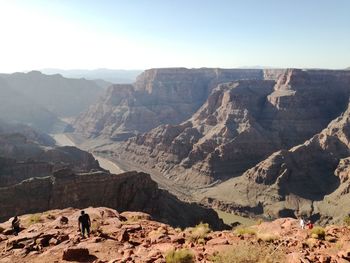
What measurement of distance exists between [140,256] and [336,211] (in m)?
106

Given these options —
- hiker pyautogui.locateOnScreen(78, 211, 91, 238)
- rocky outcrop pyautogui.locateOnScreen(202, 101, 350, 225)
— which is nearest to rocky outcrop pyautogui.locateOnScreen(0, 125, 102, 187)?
rocky outcrop pyautogui.locateOnScreen(202, 101, 350, 225)

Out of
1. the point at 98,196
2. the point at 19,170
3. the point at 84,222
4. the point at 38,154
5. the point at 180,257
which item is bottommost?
the point at 38,154

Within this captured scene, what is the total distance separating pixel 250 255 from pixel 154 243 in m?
7.61

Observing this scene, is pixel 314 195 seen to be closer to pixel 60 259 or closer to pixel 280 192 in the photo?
pixel 280 192

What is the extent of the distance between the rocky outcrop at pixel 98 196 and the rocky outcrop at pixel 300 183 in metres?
40.0

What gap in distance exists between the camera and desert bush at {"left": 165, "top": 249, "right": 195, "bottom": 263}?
20859mm

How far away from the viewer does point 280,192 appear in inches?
5315

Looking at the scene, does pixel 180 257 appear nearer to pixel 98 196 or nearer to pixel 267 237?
pixel 267 237

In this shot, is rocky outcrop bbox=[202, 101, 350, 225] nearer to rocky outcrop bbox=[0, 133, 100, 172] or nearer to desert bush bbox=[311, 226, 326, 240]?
rocky outcrop bbox=[0, 133, 100, 172]

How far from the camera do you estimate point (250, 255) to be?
19875 millimetres

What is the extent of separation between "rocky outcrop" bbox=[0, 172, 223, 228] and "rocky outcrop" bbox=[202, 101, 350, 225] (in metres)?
40.0

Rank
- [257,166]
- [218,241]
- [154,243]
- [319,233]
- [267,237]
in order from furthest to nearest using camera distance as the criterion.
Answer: [257,166] < [154,243] < [218,241] < [319,233] < [267,237]

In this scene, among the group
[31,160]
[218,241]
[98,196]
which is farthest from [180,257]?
[31,160]

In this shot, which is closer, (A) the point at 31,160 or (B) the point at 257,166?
(A) the point at 31,160
